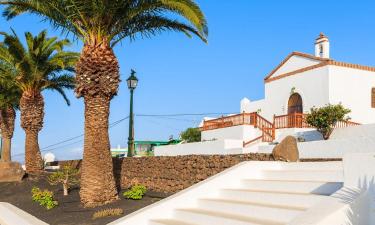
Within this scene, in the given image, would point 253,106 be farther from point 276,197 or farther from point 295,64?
point 276,197

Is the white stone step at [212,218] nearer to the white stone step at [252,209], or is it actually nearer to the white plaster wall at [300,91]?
the white stone step at [252,209]

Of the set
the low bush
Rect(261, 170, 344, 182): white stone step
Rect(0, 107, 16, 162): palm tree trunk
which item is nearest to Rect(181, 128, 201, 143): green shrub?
Rect(0, 107, 16, 162): palm tree trunk

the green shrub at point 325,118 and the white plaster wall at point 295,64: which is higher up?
the white plaster wall at point 295,64

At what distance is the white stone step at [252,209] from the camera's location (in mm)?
6830

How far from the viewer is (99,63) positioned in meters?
13.4

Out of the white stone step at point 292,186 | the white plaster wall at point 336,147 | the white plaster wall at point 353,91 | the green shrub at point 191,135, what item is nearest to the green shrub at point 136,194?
the white stone step at point 292,186

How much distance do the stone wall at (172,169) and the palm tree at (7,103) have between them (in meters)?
10.6

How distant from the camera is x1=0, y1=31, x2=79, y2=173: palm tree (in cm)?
2334

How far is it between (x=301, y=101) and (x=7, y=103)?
18.7 m

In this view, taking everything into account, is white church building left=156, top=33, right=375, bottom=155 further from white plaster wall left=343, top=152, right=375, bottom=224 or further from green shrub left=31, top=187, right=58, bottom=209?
white plaster wall left=343, top=152, right=375, bottom=224

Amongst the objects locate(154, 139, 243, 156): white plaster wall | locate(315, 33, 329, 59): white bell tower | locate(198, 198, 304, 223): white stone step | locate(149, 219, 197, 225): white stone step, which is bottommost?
locate(149, 219, 197, 225): white stone step

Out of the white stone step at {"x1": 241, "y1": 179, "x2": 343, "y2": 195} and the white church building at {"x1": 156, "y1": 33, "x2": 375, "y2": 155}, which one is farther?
the white church building at {"x1": 156, "y1": 33, "x2": 375, "y2": 155}

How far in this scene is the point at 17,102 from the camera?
29578 millimetres

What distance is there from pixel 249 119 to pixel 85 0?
14076mm
